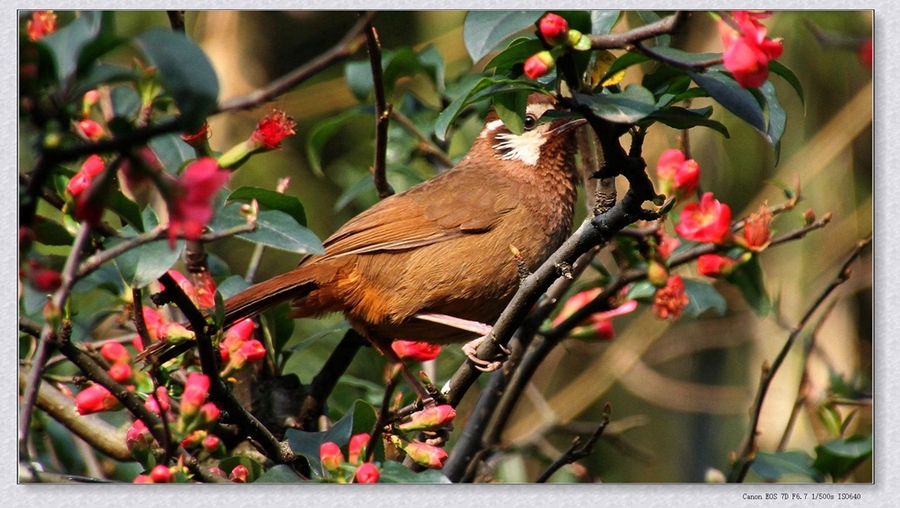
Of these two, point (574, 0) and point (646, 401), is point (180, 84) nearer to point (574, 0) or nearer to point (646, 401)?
point (574, 0)

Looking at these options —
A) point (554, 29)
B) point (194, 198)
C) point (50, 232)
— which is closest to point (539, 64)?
point (554, 29)

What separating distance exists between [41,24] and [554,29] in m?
1.35

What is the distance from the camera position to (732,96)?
1.91 m

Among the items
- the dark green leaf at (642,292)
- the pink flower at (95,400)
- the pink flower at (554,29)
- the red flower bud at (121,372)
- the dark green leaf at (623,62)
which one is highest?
the pink flower at (554,29)

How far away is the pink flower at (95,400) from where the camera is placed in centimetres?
216

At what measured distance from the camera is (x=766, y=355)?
4188 millimetres

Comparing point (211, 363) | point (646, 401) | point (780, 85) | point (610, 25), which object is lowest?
point (646, 401)

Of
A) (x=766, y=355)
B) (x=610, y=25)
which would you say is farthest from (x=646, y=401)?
(x=610, y=25)

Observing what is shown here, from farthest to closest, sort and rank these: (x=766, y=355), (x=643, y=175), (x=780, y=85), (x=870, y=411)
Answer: (x=766, y=355)
(x=780, y=85)
(x=870, y=411)
(x=643, y=175)

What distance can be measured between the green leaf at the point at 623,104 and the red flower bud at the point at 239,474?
1.27 metres

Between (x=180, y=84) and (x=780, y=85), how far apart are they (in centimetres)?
289

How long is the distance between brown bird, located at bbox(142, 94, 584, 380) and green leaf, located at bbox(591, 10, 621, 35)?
0.43 metres

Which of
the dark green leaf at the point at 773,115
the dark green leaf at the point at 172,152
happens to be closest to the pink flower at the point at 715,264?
the dark green leaf at the point at 773,115

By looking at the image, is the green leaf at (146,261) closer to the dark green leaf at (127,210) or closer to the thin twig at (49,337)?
the dark green leaf at (127,210)
